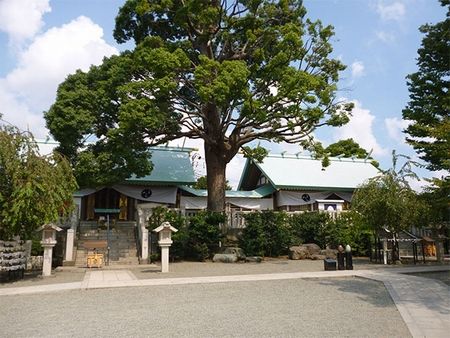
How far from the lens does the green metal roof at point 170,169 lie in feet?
76.6

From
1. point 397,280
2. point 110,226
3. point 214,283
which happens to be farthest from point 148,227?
point 397,280

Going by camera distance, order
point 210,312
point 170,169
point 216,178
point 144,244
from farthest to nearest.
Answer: point 170,169
point 216,178
point 144,244
point 210,312

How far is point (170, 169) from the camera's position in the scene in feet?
82.3

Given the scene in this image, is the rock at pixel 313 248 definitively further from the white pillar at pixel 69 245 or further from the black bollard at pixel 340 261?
A: the white pillar at pixel 69 245

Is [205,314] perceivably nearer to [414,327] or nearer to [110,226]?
[414,327]

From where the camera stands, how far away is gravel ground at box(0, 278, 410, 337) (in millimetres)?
6195

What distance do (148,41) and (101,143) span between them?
554 cm

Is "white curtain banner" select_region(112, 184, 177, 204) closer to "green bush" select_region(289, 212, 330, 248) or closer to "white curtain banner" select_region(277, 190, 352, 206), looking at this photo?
"white curtain banner" select_region(277, 190, 352, 206)

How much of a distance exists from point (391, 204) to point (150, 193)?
13.9m

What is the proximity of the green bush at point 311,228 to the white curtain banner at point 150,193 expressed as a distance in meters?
7.88

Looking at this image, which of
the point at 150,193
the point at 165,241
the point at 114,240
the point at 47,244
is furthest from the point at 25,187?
the point at 150,193

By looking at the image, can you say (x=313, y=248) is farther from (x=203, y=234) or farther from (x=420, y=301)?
(x=420, y=301)

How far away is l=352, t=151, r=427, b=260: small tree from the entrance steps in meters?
9.82

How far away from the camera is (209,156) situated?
1964cm
